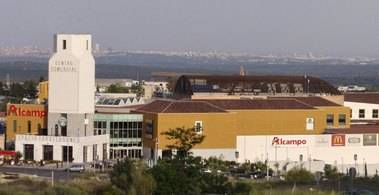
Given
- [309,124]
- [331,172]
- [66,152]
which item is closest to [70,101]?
[66,152]

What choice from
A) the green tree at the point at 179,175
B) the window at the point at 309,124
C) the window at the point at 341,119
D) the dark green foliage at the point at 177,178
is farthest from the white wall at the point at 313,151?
the dark green foliage at the point at 177,178

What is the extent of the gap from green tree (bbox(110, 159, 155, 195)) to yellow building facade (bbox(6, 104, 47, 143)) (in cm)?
1496

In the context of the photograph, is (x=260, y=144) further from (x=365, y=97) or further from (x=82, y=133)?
(x=365, y=97)

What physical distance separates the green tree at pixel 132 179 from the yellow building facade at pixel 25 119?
14955mm

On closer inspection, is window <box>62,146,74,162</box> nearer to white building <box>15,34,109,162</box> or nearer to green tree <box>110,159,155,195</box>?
white building <box>15,34,109,162</box>

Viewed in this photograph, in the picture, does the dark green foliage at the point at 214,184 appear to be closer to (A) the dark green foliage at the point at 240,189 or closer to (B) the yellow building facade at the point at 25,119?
(A) the dark green foliage at the point at 240,189

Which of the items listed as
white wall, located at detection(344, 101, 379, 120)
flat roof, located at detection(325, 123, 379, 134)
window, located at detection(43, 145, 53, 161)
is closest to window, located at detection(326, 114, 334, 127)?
flat roof, located at detection(325, 123, 379, 134)

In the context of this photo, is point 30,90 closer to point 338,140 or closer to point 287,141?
point 287,141

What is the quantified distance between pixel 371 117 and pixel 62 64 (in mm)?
16360

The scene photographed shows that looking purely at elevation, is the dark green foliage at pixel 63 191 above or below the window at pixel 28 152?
below

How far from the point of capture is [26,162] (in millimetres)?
40719

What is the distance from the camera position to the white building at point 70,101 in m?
41.5

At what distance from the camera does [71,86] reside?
137ft

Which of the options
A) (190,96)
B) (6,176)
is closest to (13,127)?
(190,96)
